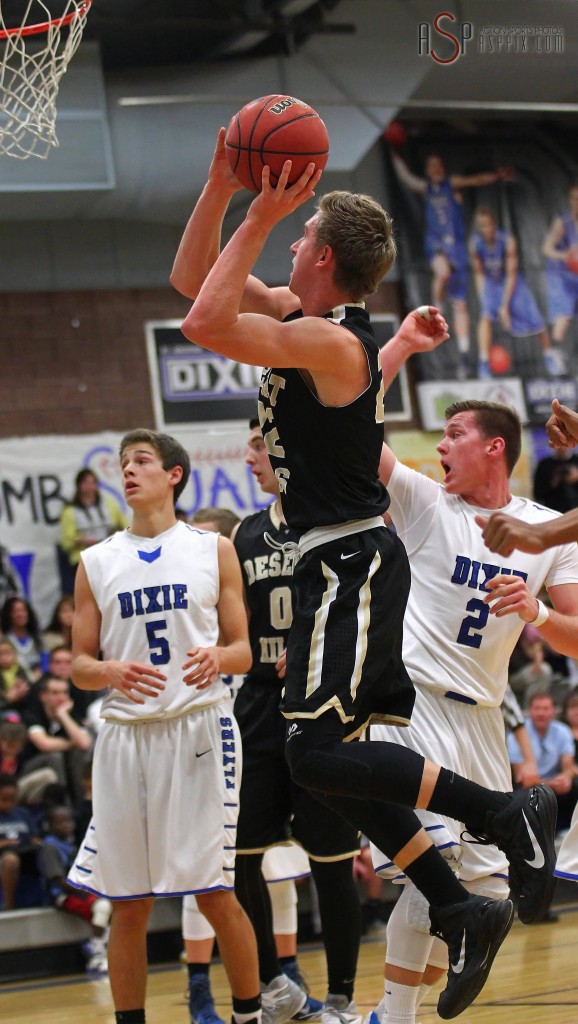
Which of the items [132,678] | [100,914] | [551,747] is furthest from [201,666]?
[551,747]

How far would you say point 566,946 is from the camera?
23.8ft

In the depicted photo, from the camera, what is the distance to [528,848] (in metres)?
3.74

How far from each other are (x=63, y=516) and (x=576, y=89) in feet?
23.3

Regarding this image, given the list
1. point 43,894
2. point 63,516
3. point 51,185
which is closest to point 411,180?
point 51,185

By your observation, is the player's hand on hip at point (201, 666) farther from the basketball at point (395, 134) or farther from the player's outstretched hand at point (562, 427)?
the basketball at point (395, 134)

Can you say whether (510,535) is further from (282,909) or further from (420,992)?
(282,909)

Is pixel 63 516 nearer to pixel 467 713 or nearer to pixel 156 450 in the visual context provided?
pixel 156 450

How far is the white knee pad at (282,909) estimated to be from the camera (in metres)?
6.07

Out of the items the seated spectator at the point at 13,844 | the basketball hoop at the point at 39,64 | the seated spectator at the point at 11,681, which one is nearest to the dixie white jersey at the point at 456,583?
the basketball hoop at the point at 39,64

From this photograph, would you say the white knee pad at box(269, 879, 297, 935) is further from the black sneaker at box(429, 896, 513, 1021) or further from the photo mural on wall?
the photo mural on wall

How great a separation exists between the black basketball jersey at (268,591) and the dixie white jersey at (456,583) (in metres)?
0.99

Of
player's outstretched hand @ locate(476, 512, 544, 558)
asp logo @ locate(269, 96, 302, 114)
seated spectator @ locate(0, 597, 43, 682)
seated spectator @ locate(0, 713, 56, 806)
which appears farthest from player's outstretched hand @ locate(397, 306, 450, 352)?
seated spectator @ locate(0, 597, 43, 682)

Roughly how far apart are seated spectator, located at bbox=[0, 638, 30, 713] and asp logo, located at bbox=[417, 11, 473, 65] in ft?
22.0
